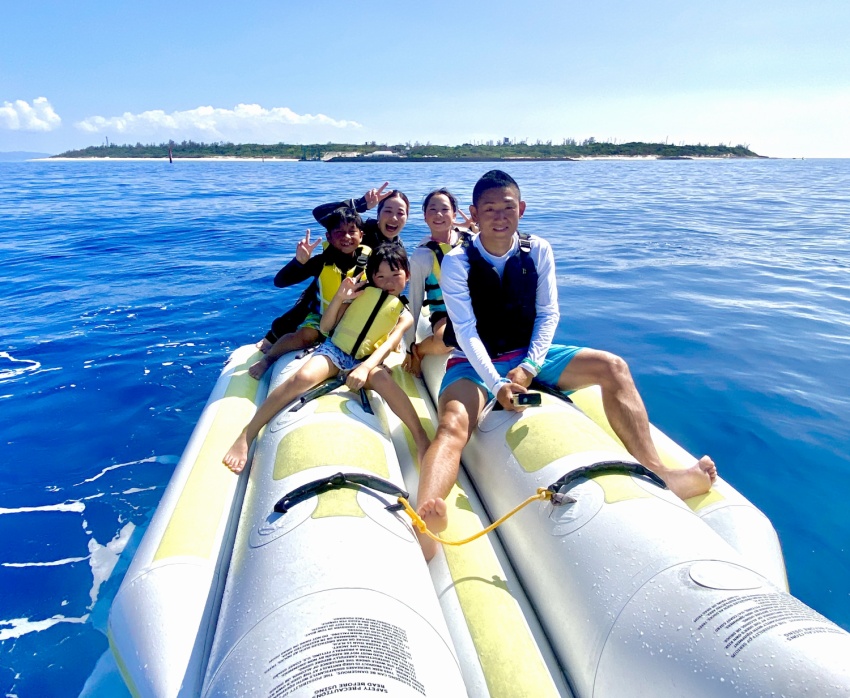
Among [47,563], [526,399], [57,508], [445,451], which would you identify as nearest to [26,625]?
[47,563]

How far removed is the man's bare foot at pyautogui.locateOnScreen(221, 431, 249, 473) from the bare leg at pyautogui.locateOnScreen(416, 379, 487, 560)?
2.87 ft

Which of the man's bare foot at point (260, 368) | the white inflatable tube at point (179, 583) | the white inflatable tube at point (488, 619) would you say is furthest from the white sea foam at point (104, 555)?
the white inflatable tube at point (488, 619)

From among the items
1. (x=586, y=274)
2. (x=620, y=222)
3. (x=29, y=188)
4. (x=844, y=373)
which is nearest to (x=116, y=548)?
(x=844, y=373)

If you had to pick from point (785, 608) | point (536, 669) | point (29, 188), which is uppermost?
point (785, 608)

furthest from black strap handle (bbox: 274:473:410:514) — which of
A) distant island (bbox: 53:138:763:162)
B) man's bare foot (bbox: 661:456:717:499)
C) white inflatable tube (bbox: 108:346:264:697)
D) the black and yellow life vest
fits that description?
distant island (bbox: 53:138:763:162)

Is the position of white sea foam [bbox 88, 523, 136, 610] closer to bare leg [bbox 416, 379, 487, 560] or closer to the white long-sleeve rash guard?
bare leg [bbox 416, 379, 487, 560]

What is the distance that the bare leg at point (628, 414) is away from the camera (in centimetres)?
226

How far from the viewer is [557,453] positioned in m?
1.99

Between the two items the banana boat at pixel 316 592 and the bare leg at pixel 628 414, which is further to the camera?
the bare leg at pixel 628 414

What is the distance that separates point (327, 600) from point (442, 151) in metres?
62.1

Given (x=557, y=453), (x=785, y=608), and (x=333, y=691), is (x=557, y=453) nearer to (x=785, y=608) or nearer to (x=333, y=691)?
(x=785, y=608)

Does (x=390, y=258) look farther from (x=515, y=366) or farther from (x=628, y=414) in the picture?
(x=628, y=414)

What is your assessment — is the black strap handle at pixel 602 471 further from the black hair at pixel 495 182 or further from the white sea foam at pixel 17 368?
the white sea foam at pixel 17 368

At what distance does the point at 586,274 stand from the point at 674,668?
21.6ft
